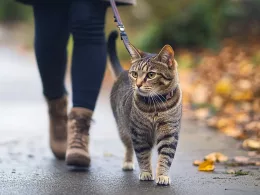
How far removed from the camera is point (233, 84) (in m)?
8.12

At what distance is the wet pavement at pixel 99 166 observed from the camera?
3.44m

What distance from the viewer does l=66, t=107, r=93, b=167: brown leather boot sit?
3.96 m

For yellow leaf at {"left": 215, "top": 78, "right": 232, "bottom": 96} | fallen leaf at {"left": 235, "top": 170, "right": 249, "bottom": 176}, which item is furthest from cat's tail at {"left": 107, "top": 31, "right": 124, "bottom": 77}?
yellow leaf at {"left": 215, "top": 78, "right": 232, "bottom": 96}

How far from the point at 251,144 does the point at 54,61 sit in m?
1.65

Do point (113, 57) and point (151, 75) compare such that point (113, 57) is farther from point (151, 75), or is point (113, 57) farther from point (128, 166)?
point (151, 75)

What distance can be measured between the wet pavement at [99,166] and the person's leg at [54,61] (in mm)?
202

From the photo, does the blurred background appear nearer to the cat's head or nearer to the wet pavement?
the wet pavement

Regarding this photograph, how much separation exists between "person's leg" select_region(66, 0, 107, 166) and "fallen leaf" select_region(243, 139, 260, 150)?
1.40m

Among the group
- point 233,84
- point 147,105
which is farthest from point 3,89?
point 147,105

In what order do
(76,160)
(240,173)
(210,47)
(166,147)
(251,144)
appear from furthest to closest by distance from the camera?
(210,47) < (251,144) < (76,160) < (240,173) < (166,147)

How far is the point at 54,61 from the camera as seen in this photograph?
175 inches

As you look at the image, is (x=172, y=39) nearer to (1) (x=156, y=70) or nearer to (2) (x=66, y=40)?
(2) (x=66, y=40)

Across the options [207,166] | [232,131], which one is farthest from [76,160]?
[232,131]

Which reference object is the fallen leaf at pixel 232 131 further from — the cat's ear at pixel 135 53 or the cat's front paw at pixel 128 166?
the cat's ear at pixel 135 53
